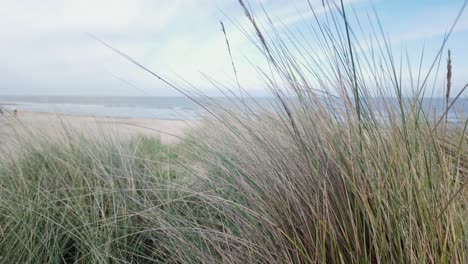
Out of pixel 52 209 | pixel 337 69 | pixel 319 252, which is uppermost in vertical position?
pixel 337 69

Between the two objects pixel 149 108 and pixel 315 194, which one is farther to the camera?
pixel 149 108

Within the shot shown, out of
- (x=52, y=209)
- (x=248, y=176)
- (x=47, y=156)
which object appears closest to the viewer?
(x=248, y=176)

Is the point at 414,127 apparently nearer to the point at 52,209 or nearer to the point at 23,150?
the point at 52,209

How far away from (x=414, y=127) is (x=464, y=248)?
389 mm

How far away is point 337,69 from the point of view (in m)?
1.16

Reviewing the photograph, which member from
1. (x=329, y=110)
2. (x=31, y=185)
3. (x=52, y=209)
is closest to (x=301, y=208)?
(x=329, y=110)

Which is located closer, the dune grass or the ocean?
the dune grass

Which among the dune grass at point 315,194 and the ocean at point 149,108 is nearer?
the dune grass at point 315,194

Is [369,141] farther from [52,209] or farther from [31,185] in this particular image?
[31,185]

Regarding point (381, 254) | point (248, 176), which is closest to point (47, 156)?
point (248, 176)

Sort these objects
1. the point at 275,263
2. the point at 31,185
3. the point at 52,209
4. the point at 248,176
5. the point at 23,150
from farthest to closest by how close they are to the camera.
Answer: the point at 23,150 < the point at 31,185 < the point at 52,209 < the point at 248,176 < the point at 275,263

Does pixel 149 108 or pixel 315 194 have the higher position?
pixel 315 194

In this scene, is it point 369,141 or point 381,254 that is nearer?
point 381,254

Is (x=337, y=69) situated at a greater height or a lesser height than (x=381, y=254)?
greater
